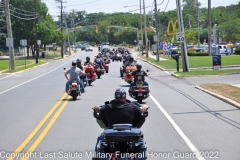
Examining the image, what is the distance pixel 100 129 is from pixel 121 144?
17.6 ft

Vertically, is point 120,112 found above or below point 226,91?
above

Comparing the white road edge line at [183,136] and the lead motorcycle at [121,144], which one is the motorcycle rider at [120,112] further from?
the white road edge line at [183,136]

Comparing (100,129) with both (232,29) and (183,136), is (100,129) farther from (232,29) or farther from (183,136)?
(232,29)

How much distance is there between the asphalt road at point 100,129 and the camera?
10.7 metres

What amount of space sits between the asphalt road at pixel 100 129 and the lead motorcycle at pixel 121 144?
1910 mm

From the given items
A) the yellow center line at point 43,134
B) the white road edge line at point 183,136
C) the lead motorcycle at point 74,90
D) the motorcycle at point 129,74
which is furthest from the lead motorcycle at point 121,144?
the motorcycle at point 129,74

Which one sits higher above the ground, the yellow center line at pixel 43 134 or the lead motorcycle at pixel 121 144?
the lead motorcycle at pixel 121 144

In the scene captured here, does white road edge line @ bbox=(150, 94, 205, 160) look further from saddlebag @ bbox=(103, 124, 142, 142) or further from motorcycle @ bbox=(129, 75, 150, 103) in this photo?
saddlebag @ bbox=(103, 124, 142, 142)

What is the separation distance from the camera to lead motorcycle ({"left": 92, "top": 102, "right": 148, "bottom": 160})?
7.89 meters

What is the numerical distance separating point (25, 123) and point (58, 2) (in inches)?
3920

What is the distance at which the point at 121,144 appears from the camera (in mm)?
8086

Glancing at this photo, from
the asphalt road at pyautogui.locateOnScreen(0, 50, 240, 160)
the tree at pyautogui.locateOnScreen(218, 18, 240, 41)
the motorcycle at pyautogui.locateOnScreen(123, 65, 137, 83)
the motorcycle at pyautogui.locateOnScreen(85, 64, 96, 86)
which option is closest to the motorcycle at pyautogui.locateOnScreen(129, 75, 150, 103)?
the asphalt road at pyautogui.locateOnScreen(0, 50, 240, 160)

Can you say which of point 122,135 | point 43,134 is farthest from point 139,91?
point 122,135

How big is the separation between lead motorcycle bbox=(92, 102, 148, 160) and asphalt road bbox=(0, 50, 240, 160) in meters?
1.91
